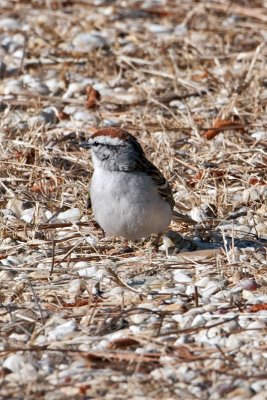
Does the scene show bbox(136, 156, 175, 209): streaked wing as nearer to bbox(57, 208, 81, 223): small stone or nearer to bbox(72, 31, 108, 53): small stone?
bbox(57, 208, 81, 223): small stone

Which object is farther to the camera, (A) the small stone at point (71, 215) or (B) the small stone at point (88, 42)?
(B) the small stone at point (88, 42)

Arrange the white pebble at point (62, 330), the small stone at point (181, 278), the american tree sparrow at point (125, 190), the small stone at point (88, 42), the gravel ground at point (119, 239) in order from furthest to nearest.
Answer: the small stone at point (88, 42) → the american tree sparrow at point (125, 190) → the small stone at point (181, 278) → the white pebble at point (62, 330) → the gravel ground at point (119, 239)

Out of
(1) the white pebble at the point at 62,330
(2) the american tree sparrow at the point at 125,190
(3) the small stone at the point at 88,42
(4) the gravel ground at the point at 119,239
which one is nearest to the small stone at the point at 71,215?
(4) the gravel ground at the point at 119,239

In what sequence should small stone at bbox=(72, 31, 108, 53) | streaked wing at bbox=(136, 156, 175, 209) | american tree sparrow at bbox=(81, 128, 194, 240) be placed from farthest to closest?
small stone at bbox=(72, 31, 108, 53) < streaked wing at bbox=(136, 156, 175, 209) < american tree sparrow at bbox=(81, 128, 194, 240)

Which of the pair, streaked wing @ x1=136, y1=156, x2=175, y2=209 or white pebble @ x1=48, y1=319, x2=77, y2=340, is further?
streaked wing @ x1=136, y1=156, x2=175, y2=209

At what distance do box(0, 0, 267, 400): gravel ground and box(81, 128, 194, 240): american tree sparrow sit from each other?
23 centimetres

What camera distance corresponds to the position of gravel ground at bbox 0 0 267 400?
4.67m

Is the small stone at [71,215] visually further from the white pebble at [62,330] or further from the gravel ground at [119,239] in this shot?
the white pebble at [62,330]

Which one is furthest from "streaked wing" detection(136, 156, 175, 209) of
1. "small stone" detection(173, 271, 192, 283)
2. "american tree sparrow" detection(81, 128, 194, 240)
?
"small stone" detection(173, 271, 192, 283)

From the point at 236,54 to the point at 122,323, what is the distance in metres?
5.38

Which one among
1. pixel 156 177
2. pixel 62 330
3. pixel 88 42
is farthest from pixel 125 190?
pixel 88 42

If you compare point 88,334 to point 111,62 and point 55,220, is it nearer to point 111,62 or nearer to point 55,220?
point 55,220

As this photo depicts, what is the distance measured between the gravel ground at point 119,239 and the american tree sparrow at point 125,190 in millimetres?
233

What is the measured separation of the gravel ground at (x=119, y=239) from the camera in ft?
15.3
